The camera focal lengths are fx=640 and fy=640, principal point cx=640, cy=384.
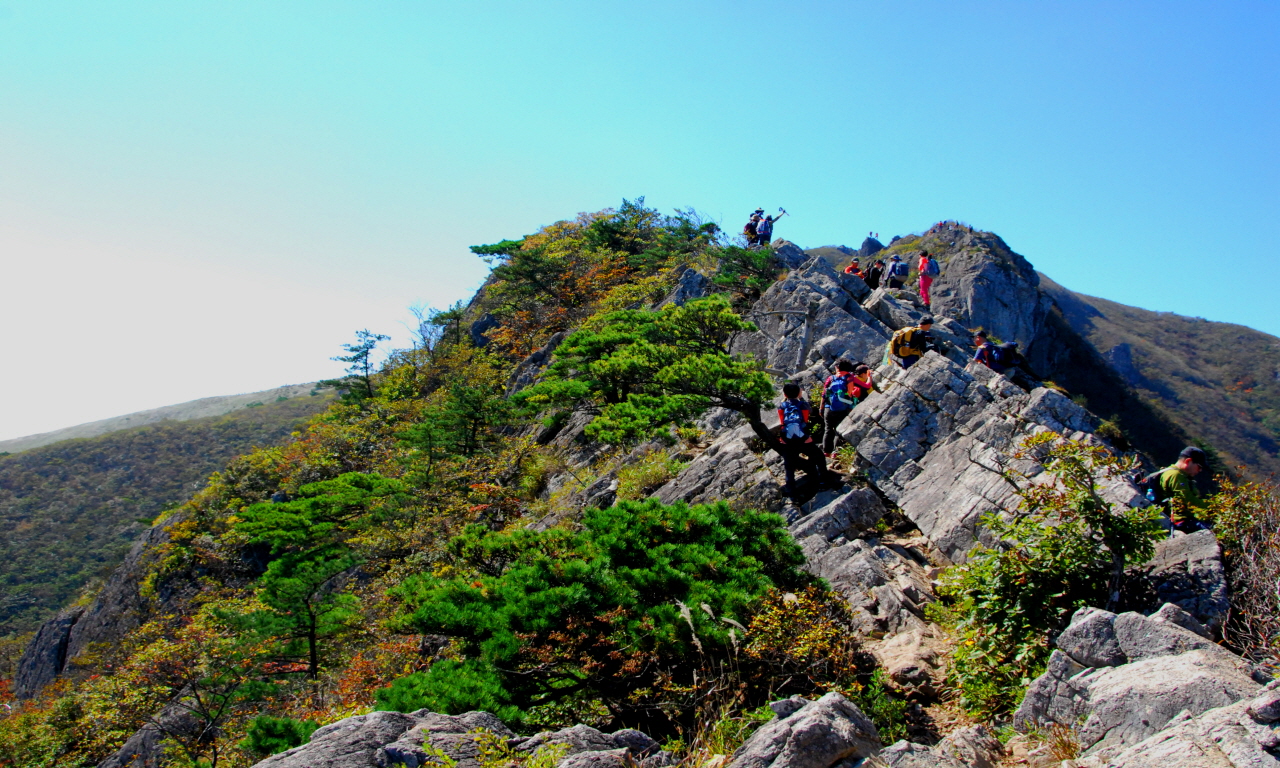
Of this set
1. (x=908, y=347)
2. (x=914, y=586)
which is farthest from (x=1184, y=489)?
(x=908, y=347)

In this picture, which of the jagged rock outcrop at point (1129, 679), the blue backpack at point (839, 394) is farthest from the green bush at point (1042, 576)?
the blue backpack at point (839, 394)

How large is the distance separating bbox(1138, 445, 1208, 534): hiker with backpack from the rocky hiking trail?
1.04ft

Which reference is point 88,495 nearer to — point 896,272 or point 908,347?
point 896,272

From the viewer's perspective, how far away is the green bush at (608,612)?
18.7 ft

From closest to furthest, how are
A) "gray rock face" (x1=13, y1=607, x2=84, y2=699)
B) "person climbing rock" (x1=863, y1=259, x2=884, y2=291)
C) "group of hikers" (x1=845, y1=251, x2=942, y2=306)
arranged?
"group of hikers" (x1=845, y1=251, x2=942, y2=306), "person climbing rock" (x1=863, y1=259, x2=884, y2=291), "gray rock face" (x1=13, y1=607, x2=84, y2=699)

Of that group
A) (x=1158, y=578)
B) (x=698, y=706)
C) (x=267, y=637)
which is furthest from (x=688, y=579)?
(x=267, y=637)

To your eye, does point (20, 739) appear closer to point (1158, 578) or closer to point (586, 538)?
point (586, 538)

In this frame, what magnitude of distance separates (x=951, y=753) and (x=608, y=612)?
3.18 metres

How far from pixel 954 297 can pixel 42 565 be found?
77955mm

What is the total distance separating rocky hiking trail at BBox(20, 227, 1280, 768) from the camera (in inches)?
142

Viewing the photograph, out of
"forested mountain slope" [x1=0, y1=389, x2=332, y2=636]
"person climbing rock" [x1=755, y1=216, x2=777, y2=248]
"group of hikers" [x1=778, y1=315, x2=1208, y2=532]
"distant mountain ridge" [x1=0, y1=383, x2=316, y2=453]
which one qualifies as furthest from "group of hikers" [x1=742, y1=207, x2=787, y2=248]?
"distant mountain ridge" [x1=0, y1=383, x2=316, y2=453]

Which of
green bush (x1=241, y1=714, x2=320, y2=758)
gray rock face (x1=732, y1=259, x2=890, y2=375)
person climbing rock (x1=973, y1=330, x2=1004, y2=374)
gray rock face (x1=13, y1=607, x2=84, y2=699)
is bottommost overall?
gray rock face (x1=13, y1=607, x2=84, y2=699)

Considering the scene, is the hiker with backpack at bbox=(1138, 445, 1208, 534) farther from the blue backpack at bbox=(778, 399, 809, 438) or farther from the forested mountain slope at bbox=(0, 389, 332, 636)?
the forested mountain slope at bbox=(0, 389, 332, 636)

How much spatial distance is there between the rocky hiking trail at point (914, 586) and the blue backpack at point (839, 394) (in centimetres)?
49
